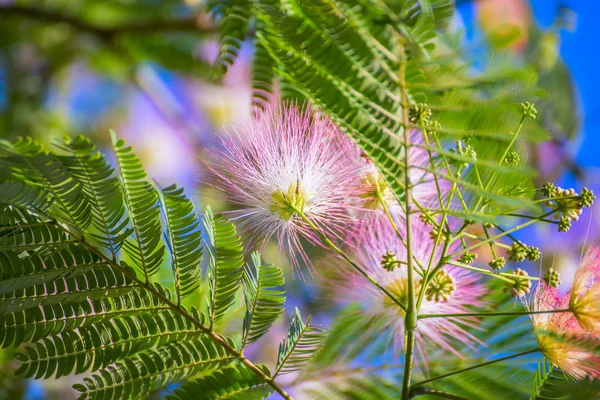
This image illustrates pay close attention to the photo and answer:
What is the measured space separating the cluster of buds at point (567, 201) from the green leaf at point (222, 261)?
1.19 feet

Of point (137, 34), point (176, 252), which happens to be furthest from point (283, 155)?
point (137, 34)

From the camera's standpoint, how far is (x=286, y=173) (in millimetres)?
957

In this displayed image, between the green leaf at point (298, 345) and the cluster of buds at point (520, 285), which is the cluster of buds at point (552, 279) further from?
the green leaf at point (298, 345)

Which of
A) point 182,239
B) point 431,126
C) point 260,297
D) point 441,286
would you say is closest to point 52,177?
point 182,239

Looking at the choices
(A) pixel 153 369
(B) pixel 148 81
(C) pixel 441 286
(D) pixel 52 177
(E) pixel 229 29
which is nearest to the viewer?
(D) pixel 52 177

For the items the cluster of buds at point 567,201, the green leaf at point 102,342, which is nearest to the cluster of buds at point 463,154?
the cluster of buds at point 567,201

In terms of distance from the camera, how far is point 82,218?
0.75 meters

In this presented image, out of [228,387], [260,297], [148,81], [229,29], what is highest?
[148,81]

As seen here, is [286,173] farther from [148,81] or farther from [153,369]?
[148,81]

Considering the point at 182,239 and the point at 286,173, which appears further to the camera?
the point at 286,173

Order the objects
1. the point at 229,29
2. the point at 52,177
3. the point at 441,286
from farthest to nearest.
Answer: the point at 229,29 → the point at 441,286 → the point at 52,177

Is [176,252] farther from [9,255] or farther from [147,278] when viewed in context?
[9,255]

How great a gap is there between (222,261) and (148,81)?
7.85 feet

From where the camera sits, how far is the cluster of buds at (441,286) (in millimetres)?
903
